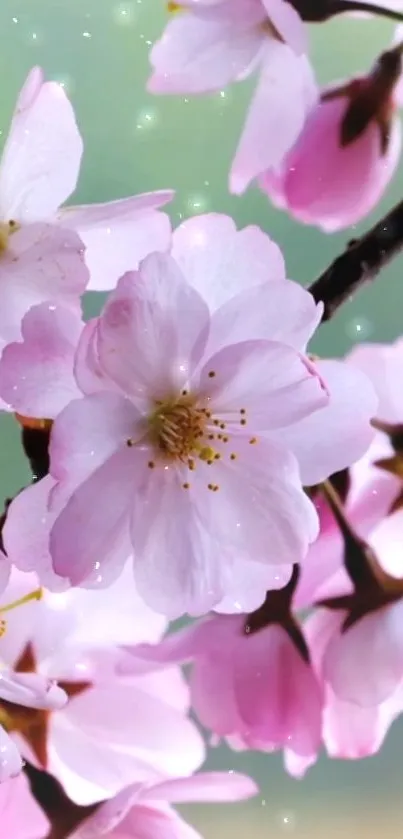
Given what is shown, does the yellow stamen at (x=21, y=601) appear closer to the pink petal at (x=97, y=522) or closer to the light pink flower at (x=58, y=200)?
the pink petal at (x=97, y=522)

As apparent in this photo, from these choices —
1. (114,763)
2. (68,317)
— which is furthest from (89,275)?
(114,763)

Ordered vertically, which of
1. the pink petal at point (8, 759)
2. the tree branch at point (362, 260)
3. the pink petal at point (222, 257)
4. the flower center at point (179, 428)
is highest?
the pink petal at point (222, 257)

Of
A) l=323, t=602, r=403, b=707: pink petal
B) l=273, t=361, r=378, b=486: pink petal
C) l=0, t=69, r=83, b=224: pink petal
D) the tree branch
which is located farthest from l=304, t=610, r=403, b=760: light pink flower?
l=0, t=69, r=83, b=224: pink petal

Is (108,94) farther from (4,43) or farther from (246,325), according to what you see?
(246,325)

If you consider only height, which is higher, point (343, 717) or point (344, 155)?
point (344, 155)

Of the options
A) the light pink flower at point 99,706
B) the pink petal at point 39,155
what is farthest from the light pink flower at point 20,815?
the pink petal at point 39,155

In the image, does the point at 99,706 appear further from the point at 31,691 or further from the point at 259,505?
the point at 259,505

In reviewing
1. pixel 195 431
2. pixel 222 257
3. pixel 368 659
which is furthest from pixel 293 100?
pixel 368 659
